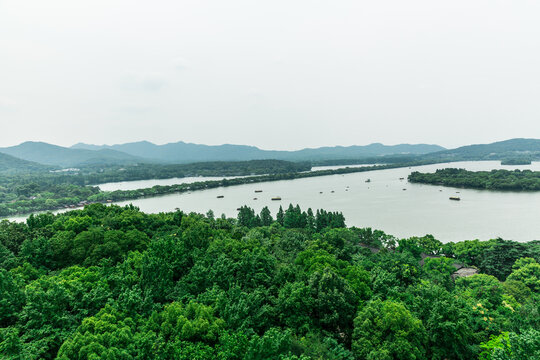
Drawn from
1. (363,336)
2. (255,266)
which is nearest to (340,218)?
(255,266)

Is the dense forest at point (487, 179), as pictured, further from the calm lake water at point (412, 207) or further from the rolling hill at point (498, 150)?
the rolling hill at point (498, 150)

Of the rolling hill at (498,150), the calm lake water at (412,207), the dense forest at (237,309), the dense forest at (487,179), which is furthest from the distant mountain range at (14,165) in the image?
the rolling hill at (498,150)

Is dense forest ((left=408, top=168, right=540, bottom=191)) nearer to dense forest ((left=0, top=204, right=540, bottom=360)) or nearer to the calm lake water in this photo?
the calm lake water

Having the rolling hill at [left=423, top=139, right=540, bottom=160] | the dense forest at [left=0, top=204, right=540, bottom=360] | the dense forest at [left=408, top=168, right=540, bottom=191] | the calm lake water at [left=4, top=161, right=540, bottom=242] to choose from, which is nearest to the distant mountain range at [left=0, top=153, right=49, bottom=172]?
the calm lake water at [left=4, top=161, right=540, bottom=242]

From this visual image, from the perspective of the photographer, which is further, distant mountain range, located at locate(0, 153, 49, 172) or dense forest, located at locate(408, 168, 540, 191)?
distant mountain range, located at locate(0, 153, 49, 172)

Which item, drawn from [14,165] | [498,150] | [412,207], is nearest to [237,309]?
[412,207]

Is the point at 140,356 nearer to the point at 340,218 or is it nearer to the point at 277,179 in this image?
the point at 340,218
